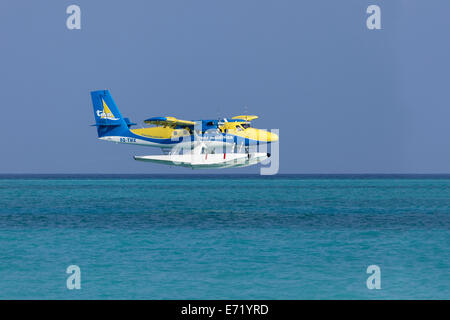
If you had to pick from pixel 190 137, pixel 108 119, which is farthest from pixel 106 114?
pixel 190 137

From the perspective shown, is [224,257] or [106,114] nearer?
[224,257]

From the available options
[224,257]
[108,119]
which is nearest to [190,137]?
[108,119]

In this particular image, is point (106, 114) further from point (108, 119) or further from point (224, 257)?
point (224, 257)

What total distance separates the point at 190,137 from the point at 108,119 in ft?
26.4

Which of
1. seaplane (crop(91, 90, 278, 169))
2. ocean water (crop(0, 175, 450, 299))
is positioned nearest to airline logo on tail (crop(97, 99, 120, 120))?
seaplane (crop(91, 90, 278, 169))

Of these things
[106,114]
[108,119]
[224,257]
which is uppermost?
[106,114]

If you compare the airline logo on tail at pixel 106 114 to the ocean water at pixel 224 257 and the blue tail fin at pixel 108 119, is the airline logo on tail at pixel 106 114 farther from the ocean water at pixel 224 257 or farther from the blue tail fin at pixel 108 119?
the ocean water at pixel 224 257

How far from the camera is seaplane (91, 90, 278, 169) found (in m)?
49.8

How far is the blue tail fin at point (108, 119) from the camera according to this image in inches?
2282

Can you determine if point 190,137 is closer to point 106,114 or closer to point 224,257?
point 106,114

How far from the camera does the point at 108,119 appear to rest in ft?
190

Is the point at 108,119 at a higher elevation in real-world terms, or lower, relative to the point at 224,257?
higher
